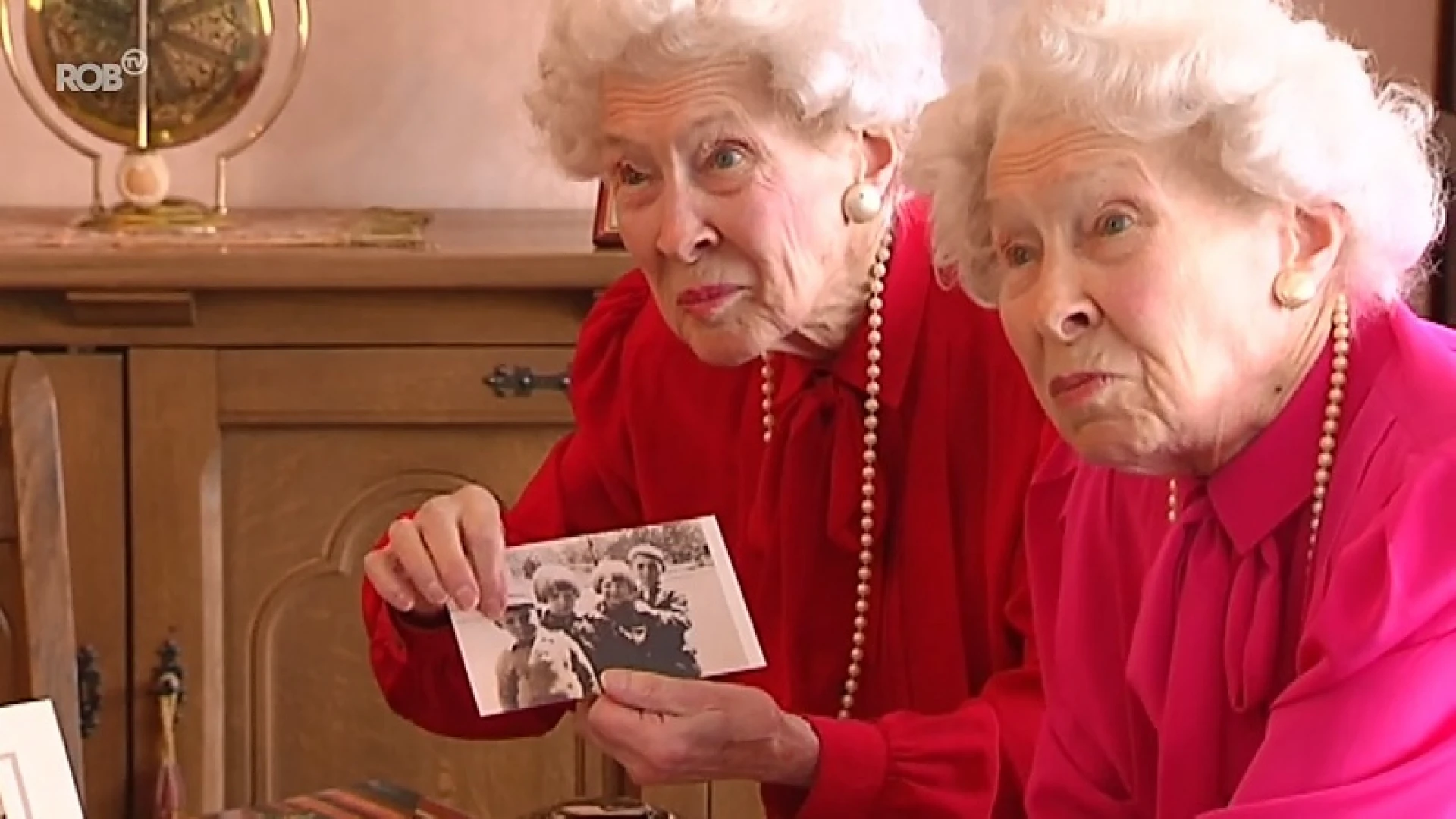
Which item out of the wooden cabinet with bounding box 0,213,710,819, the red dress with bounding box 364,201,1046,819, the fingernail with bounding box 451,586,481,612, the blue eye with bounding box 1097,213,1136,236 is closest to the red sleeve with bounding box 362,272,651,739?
the red dress with bounding box 364,201,1046,819

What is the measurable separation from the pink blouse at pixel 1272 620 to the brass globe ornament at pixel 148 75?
4.03 ft

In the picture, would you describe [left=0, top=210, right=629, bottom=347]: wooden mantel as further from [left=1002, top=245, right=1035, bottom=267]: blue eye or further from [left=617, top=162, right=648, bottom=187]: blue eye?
[left=1002, top=245, right=1035, bottom=267]: blue eye

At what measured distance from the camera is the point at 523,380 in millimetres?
2182

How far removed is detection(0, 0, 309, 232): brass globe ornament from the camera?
2.29m

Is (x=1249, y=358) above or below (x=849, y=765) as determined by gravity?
above

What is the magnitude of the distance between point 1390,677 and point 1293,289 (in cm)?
22

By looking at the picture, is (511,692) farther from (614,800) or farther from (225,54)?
(225,54)

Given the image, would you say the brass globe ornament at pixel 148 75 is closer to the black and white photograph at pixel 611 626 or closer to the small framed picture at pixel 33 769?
the black and white photograph at pixel 611 626

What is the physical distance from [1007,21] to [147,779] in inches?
54.0

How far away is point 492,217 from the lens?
2.51 metres

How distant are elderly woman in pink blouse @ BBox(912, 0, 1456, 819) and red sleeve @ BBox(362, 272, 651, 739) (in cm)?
59

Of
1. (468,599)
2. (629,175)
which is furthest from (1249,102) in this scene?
(468,599)

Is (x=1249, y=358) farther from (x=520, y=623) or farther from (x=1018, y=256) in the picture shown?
(x=520, y=623)

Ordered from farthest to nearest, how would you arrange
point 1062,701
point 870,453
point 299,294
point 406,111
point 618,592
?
point 406,111, point 299,294, point 870,453, point 618,592, point 1062,701
